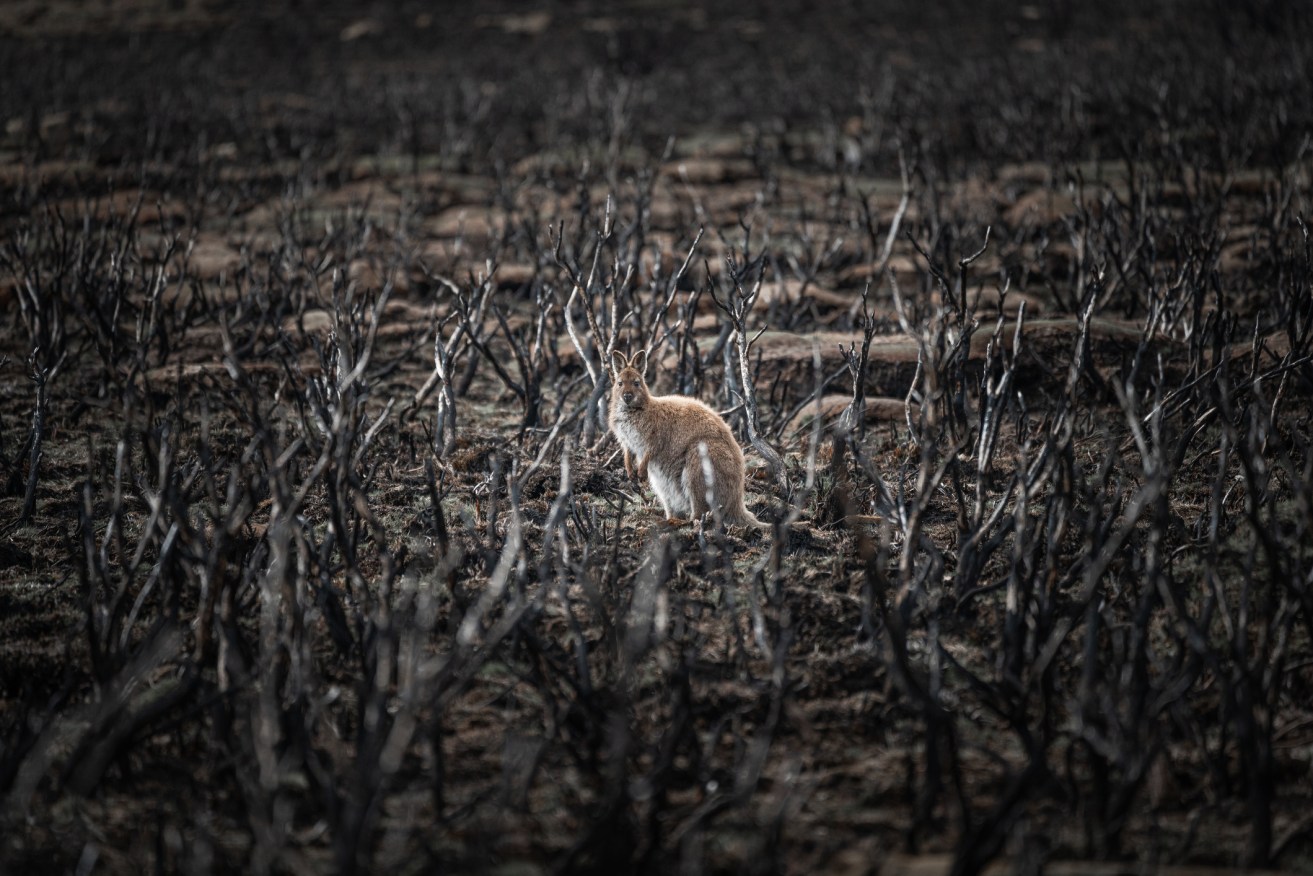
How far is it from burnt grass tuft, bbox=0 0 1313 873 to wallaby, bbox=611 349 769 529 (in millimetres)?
156

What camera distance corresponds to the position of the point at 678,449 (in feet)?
13.6

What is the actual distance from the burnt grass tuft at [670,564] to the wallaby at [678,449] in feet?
0.51

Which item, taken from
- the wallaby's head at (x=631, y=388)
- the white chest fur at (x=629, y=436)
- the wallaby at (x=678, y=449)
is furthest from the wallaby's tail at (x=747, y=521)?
the wallaby's head at (x=631, y=388)

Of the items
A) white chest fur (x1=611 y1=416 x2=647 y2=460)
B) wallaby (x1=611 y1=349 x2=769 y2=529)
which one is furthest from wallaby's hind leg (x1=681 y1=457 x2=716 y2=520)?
white chest fur (x1=611 y1=416 x2=647 y2=460)

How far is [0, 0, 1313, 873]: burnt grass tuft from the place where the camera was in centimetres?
240

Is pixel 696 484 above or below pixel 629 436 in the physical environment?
below

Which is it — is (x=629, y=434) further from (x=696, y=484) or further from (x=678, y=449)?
(x=696, y=484)

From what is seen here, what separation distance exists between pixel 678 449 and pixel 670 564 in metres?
0.82

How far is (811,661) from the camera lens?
3232mm

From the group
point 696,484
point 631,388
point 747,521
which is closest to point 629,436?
point 631,388

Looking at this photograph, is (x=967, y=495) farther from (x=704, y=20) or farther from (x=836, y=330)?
(x=704, y=20)

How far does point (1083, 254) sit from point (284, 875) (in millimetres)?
5030

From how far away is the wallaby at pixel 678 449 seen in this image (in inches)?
159

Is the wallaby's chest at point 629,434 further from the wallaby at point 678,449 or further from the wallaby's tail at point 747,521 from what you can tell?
the wallaby's tail at point 747,521
